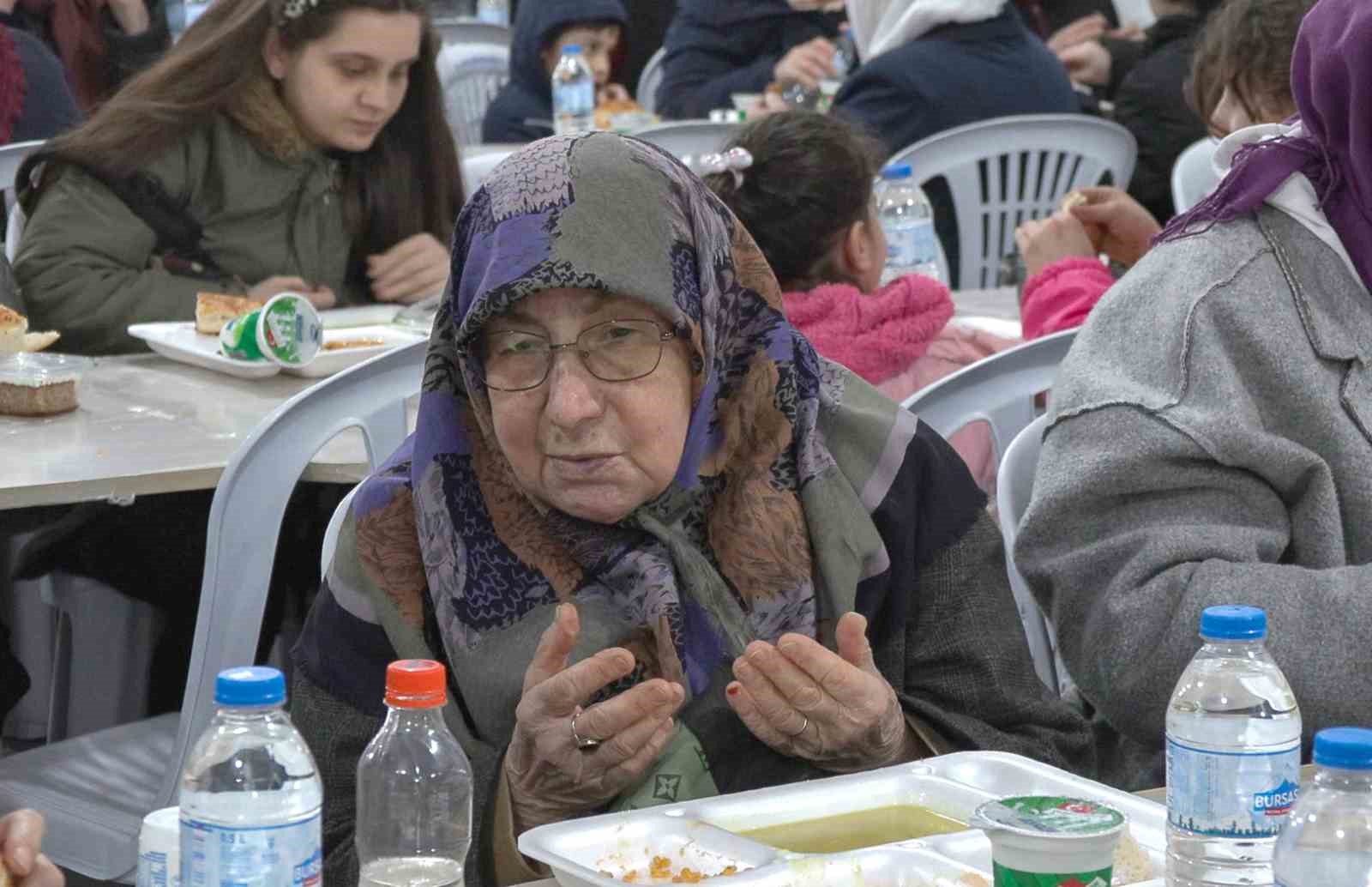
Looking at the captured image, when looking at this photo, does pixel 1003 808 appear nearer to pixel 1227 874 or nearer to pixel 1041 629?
pixel 1227 874

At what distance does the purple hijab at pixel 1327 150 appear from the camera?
6.81 ft

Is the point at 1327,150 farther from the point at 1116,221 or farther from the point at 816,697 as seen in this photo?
the point at 1116,221

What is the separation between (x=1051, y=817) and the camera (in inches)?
51.3

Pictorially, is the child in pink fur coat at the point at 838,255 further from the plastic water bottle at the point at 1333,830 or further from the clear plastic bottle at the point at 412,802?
the plastic water bottle at the point at 1333,830

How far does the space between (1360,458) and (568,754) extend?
0.90 m

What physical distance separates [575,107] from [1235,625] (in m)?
5.51

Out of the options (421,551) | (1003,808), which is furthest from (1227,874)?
(421,551)

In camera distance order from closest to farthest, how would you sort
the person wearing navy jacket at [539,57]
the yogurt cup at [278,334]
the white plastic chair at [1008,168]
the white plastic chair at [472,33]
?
the yogurt cup at [278,334] → the white plastic chair at [1008,168] → the person wearing navy jacket at [539,57] → the white plastic chair at [472,33]

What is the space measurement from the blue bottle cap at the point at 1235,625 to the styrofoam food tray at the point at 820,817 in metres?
0.17

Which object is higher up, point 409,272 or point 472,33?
point 472,33

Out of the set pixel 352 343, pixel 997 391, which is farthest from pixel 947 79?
pixel 997 391

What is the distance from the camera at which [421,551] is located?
193 cm

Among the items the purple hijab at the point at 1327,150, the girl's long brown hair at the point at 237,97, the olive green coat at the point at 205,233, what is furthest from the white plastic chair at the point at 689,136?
the purple hijab at the point at 1327,150

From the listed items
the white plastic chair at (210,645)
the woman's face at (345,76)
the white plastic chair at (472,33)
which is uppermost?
the white plastic chair at (472,33)
